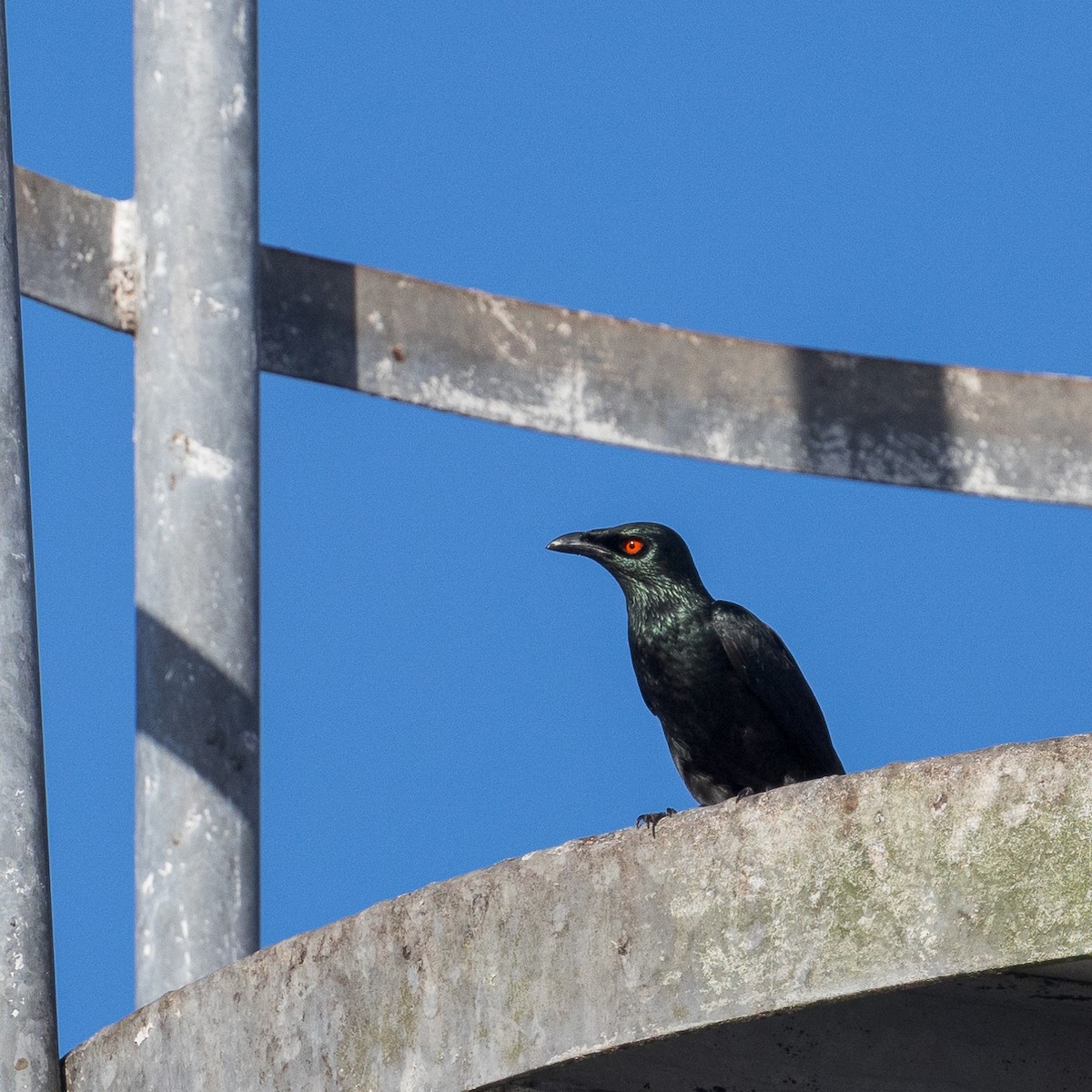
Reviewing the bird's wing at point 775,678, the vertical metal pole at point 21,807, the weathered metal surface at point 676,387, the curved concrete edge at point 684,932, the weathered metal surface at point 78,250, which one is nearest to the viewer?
the curved concrete edge at point 684,932

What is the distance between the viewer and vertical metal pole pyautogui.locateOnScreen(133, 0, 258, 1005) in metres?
6.61

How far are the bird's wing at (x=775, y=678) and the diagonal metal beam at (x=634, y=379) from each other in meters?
2.56

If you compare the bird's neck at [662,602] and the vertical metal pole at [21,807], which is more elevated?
the bird's neck at [662,602]

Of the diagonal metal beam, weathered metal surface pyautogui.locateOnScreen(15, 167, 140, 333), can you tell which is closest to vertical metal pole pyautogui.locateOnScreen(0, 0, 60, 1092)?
weathered metal surface pyautogui.locateOnScreen(15, 167, 140, 333)

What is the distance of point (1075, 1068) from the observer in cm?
466

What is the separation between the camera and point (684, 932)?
14.1 feet

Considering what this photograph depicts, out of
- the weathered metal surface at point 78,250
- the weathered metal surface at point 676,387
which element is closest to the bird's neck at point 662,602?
the weathered metal surface at point 78,250

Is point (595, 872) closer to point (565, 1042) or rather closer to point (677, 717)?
point (565, 1042)

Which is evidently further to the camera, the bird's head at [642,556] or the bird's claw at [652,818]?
the bird's head at [642,556]

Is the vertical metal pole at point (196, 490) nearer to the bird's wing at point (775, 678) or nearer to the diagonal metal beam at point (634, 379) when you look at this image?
the diagonal metal beam at point (634, 379)

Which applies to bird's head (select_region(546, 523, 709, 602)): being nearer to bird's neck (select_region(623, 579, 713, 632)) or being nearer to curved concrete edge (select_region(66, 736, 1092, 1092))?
bird's neck (select_region(623, 579, 713, 632))

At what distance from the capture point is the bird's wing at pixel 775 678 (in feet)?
21.5

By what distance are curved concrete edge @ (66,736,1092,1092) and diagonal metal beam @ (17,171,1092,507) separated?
3.72 metres

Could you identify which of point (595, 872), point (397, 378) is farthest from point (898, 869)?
point (397, 378)
